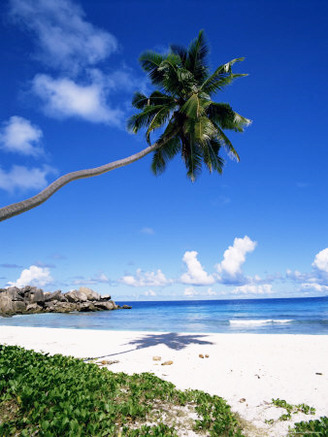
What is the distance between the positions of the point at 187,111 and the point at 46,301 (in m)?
44.1

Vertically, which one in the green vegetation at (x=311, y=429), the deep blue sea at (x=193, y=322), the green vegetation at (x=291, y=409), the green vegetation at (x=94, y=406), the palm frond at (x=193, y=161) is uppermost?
the palm frond at (x=193, y=161)

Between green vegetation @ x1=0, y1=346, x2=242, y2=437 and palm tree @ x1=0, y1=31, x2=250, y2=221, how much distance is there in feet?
22.9

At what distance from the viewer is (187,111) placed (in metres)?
10.5

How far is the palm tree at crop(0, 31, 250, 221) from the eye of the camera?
10844 millimetres

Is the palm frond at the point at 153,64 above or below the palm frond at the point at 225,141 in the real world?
above

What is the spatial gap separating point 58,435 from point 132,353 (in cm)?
727

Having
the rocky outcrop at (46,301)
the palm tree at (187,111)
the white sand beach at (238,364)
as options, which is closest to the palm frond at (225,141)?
the palm tree at (187,111)

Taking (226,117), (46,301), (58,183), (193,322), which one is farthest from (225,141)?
(46,301)

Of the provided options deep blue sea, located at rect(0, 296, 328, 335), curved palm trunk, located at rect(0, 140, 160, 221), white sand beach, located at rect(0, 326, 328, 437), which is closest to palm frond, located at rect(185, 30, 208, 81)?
curved palm trunk, located at rect(0, 140, 160, 221)

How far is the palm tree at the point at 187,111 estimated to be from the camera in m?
Result: 10.8

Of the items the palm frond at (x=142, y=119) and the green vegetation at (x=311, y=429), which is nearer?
the green vegetation at (x=311, y=429)

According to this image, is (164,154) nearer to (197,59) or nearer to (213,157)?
(213,157)

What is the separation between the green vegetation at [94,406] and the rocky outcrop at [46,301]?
39891mm

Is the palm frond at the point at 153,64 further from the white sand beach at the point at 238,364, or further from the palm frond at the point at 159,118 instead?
the white sand beach at the point at 238,364
